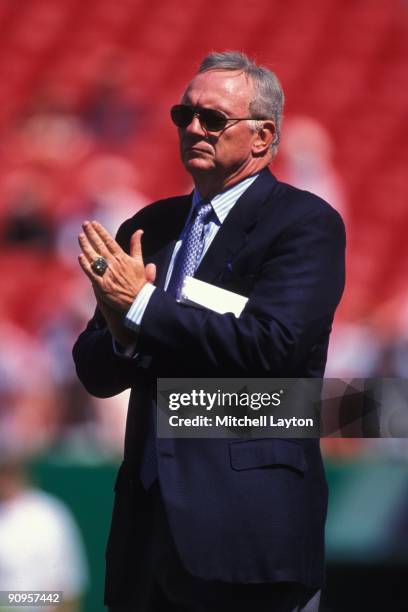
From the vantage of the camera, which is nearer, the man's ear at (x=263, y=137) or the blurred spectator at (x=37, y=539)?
the man's ear at (x=263, y=137)

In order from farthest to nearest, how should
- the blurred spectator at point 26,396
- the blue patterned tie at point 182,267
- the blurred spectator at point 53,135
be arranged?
the blurred spectator at point 53,135
the blurred spectator at point 26,396
the blue patterned tie at point 182,267

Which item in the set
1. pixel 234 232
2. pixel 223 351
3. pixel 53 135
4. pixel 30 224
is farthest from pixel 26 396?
pixel 223 351

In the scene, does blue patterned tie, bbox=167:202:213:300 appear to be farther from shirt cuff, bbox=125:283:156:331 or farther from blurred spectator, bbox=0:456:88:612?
blurred spectator, bbox=0:456:88:612

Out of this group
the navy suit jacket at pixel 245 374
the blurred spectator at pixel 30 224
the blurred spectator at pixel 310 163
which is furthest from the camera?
the blurred spectator at pixel 310 163

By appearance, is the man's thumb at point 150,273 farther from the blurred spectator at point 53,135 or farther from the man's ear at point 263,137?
the blurred spectator at point 53,135

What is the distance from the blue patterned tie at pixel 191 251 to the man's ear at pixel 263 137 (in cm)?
15

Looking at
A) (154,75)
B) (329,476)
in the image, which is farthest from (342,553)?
(154,75)

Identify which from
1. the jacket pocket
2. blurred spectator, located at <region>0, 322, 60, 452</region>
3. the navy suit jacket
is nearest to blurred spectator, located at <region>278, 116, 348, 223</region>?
blurred spectator, located at <region>0, 322, 60, 452</region>

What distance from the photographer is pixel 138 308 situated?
211 centimetres

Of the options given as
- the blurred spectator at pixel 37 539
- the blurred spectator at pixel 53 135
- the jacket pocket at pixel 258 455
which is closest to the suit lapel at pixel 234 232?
the jacket pocket at pixel 258 455

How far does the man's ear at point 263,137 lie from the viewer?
2.32 metres

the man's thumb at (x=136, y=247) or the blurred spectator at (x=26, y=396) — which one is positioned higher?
the man's thumb at (x=136, y=247)

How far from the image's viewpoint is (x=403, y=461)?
14.2 feet

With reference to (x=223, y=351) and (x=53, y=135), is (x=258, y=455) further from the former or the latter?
(x=53, y=135)
